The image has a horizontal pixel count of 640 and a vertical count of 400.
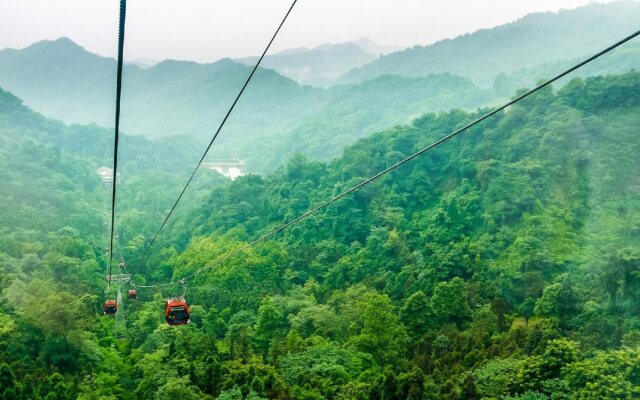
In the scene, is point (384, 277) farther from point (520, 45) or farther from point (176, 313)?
point (520, 45)

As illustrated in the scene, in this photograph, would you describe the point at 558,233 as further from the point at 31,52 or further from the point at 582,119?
the point at 31,52

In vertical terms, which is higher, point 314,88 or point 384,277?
point 314,88

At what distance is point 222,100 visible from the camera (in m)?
128

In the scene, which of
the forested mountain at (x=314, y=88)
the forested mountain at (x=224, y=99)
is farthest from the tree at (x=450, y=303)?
the forested mountain at (x=224, y=99)

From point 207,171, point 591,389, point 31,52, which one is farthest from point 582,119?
point 31,52

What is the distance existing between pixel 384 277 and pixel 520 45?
85.6m

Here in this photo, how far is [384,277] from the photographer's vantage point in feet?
92.1

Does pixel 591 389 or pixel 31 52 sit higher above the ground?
Answer: pixel 31 52

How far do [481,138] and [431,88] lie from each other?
47012mm

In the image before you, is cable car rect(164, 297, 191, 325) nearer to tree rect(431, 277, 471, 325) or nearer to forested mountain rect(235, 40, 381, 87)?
tree rect(431, 277, 471, 325)

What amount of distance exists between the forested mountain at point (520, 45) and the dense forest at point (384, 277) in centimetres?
4225

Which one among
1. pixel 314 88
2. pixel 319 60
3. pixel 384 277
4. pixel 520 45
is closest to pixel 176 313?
pixel 384 277

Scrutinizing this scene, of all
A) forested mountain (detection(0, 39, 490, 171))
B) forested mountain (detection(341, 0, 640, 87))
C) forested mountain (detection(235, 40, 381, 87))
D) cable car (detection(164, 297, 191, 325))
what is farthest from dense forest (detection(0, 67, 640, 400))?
forested mountain (detection(235, 40, 381, 87))

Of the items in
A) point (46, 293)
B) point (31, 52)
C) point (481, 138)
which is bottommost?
point (46, 293)
